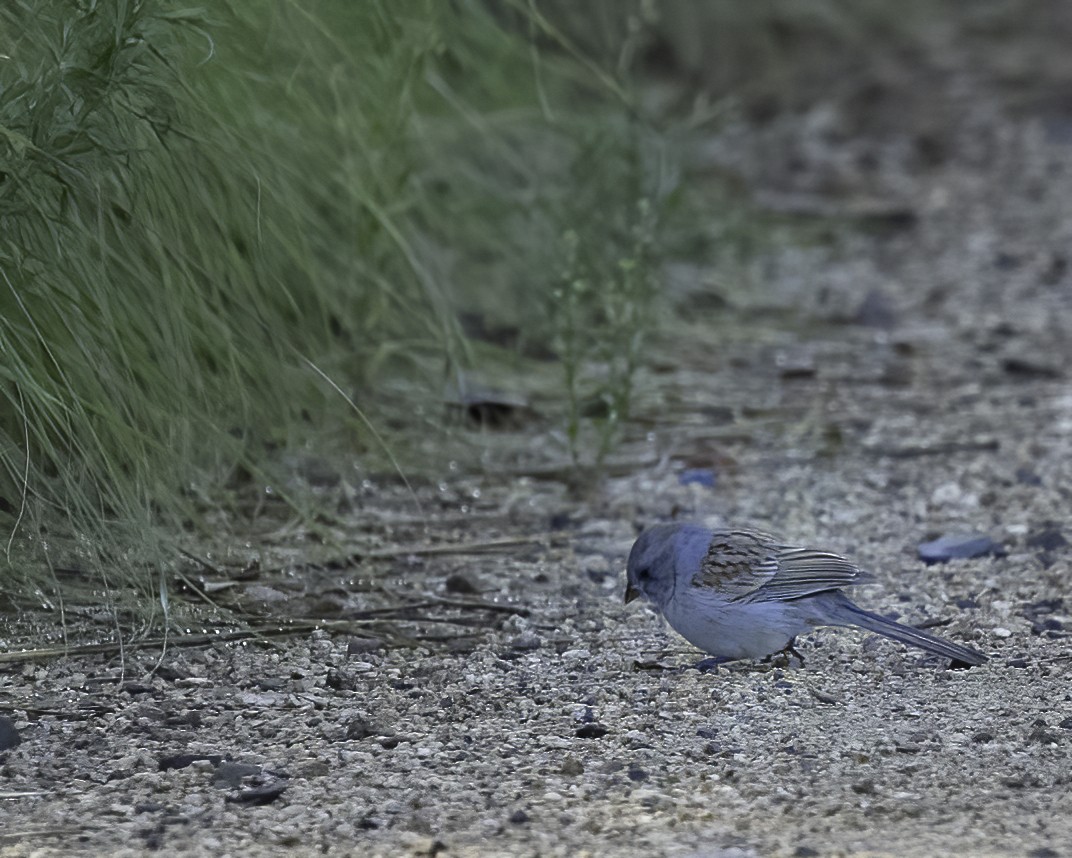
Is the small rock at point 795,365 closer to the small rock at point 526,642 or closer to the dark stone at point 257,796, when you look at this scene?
the small rock at point 526,642

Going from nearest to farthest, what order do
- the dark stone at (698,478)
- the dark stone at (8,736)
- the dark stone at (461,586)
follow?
1. the dark stone at (8,736)
2. the dark stone at (461,586)
3. the dark stone at (698,478)

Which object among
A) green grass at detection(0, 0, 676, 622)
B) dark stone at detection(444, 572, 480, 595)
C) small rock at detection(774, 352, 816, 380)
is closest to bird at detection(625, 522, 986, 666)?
dark stone at detection(444, 572, 480, 595)

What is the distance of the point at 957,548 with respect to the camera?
4.01 m

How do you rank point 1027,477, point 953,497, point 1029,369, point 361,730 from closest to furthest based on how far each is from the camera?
1. point 361,730
2. point 953,497
3. point 1027,477
4. point 1029,369

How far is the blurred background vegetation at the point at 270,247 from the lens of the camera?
3201mm

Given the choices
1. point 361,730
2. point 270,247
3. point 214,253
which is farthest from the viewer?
point 270,247

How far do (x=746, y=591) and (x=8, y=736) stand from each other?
145 cm

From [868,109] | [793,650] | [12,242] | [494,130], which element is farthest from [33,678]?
[868,109]

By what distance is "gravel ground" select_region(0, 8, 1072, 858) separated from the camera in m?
2.70

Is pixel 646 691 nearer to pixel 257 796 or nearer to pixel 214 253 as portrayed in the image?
pixel 257 796

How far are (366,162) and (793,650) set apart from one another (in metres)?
1.82

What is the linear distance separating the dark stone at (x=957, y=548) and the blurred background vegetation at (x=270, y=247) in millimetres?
952

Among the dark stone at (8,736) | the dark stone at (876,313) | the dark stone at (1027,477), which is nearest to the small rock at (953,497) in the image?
the dark stone at (1027,477)

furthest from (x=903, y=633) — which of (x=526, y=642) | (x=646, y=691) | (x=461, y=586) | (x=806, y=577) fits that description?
(x=461, y=586)
